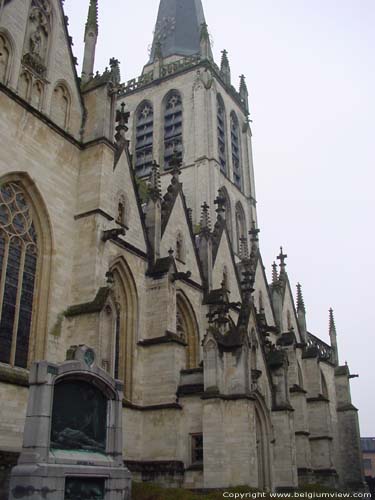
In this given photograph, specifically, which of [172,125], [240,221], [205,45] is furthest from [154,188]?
[205,45]

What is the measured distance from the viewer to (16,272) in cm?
1739

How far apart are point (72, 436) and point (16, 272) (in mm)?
7608

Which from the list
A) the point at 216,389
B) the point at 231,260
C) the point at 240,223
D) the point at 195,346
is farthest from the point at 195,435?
the point at 240,223

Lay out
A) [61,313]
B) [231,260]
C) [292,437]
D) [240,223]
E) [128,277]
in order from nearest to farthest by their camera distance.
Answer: [61,313] → [128,277] → [292,437] → [231,260] → [240,223]

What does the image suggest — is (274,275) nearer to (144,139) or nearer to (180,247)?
(180,247)

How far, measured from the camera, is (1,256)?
1695 centimetres

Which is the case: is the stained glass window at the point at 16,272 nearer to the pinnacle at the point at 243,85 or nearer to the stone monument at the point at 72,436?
the stone monument at the point at 72,436

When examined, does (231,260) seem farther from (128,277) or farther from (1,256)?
(1,256)

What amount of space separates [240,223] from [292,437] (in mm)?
23475

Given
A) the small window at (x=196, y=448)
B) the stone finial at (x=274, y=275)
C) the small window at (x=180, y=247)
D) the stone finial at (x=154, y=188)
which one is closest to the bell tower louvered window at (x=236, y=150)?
the stone finial at (x=274, y=275)

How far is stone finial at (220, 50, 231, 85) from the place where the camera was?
165 feet

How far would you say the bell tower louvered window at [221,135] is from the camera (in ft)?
151

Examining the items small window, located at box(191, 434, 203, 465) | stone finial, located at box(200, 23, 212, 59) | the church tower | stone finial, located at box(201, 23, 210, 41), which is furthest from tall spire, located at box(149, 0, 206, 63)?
small window, located at box(191, 434, 203, 465)

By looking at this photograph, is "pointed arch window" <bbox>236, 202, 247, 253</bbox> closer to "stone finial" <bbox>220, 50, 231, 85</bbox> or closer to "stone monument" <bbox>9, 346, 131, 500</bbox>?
"stone finial" <bbox>220, 50, 231, 85</bbox>
